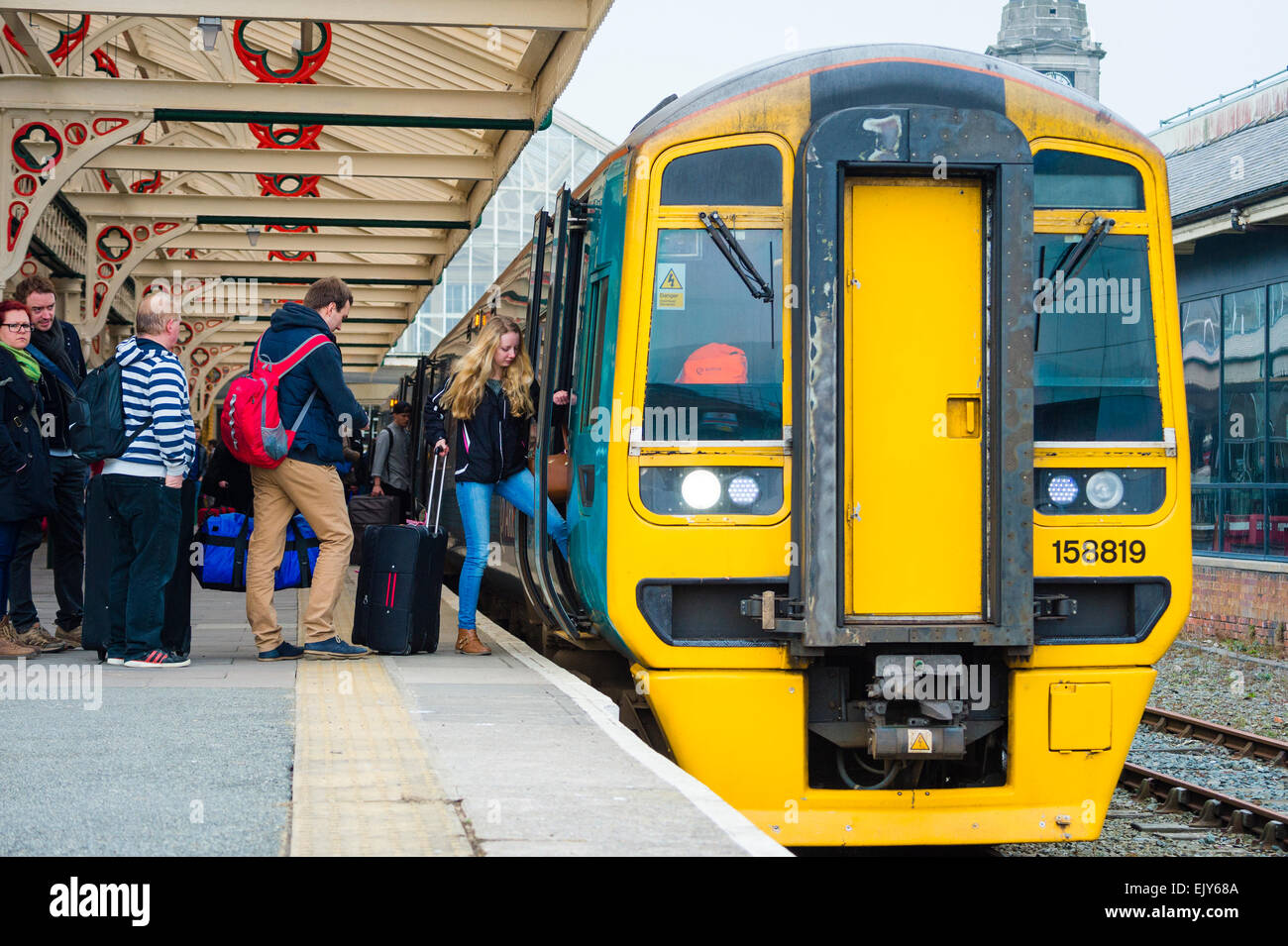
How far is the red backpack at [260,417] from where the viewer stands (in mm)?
7344

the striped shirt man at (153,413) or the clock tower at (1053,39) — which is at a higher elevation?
the clock tower at (1053,39)

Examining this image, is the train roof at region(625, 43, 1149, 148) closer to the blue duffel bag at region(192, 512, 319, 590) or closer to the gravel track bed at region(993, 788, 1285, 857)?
the blue duffel bag at region(192, 512, 319, 590)

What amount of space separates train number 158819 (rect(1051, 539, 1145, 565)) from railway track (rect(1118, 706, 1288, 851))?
235 centimetres

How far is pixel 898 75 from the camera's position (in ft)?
20.0

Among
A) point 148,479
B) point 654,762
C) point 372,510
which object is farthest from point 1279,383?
point 654,762

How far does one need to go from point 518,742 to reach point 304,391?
2.72m

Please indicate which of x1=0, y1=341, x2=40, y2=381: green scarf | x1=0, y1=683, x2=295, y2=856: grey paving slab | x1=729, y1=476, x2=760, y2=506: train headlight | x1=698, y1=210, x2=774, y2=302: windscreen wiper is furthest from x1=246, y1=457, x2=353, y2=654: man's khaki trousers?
x1=698, y1=210, x2=774, y2=302: windscreen wiper

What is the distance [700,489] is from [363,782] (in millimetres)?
1793

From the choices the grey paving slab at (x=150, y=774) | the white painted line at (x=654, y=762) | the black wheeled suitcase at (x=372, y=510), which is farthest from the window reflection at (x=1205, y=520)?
the grey paving slab at (x=150, y=774)

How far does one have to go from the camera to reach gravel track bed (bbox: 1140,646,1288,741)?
11953mm

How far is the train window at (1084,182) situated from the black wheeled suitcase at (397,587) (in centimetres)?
352

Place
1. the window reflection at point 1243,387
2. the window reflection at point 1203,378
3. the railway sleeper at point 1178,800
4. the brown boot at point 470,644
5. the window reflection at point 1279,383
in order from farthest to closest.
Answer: the window reflection at point 1203,378 → the window reflection at point 1243,387 → the window reflection at point 1279,383 → the railway sleeper at point 1178,800 → the brown boot at point 470,644
